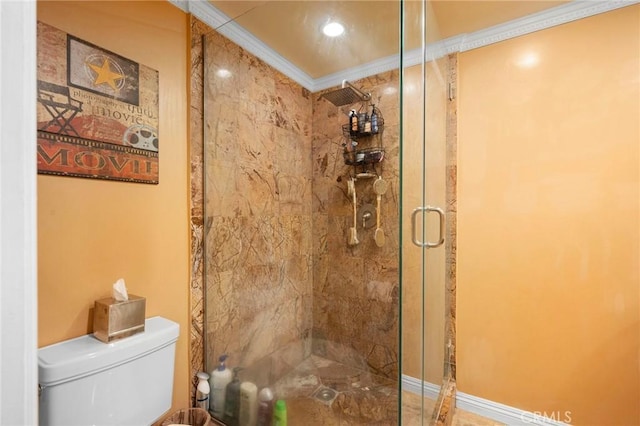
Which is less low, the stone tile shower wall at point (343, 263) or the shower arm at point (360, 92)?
the shower arm at point (360, 92)

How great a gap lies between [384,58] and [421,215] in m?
0.74

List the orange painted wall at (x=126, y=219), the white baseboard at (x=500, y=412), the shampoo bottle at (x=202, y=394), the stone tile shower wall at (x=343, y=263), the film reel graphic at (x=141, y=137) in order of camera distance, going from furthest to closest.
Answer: the white baseboard at (x=500, y=412) < the stone tile shower wall at (x=343, y=263) < the shampoo bottle at (x=202, y=394) < the film reel graphic at (x=141, y=137) < the orange painted wall at (x=126, y=219)

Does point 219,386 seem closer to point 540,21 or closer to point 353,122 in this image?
point 353,122

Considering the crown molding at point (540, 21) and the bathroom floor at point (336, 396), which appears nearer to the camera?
the bathroom floor at point (336, 396)

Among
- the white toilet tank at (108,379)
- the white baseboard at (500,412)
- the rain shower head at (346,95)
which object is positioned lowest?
the white baseboard at (500,412)

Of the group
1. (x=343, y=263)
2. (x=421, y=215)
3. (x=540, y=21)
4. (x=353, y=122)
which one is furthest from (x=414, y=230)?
(x=540, y=21)

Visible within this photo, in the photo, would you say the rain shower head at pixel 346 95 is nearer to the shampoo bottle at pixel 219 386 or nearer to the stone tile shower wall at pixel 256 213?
the stone tile shower wall at pixel 256 213

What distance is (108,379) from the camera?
0.93m

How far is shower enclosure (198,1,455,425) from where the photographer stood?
4.51 feet

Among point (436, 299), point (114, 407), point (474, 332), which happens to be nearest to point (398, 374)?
point (436, 299)

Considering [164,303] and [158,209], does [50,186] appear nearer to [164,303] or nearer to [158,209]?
[158,209]

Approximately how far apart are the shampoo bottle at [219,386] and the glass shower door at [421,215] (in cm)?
85

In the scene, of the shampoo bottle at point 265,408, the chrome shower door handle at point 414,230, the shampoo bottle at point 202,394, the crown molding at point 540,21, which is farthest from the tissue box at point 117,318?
the crown molding at point 540,21

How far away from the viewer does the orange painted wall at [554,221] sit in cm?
145
